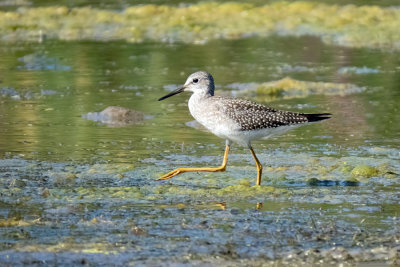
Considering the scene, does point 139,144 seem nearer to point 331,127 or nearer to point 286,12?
point 331,127

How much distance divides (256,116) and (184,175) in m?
1.00

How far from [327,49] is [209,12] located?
16.2 ft

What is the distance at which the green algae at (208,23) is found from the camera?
1933 centimetres

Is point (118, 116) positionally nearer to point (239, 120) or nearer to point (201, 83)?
point (201, 83)

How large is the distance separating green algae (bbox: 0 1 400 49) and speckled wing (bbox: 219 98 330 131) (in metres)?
9.94

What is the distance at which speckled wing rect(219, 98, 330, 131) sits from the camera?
8.34 m

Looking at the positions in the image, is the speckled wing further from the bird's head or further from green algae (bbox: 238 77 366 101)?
green algae (bbox: 238 77 366 101)

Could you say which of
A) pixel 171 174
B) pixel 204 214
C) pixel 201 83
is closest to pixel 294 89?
pixel 201 83

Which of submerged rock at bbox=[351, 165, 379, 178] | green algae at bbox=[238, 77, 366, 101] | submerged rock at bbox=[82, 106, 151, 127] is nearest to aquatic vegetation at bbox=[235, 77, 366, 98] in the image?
green algae at bbox=[238, 77, 366, 101]

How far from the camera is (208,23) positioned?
68.6 ft

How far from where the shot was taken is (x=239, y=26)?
67.2 ft

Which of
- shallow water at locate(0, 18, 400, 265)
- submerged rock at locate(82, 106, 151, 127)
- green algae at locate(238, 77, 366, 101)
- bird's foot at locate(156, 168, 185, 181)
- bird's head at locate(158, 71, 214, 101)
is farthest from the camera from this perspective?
green algae at locate(238, 77, 366, 101)

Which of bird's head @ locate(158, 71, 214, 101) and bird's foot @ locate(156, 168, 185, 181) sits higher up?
bird's head @ locate(158, 71, 214, 101)

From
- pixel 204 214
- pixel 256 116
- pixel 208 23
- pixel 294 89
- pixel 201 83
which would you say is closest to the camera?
pixel 204 214
